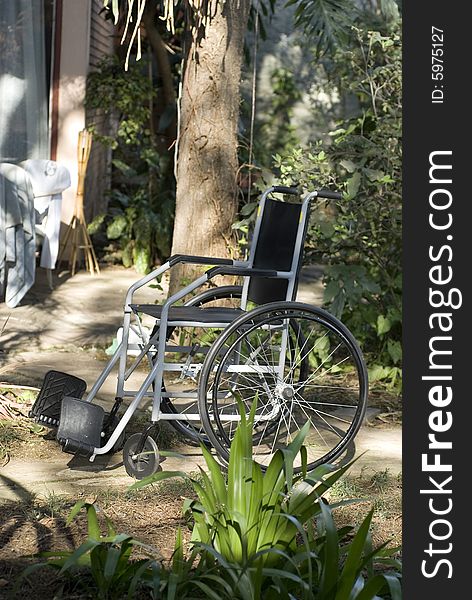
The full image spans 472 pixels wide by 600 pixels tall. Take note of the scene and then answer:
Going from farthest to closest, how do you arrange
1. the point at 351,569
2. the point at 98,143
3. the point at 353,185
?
the point at 98,143 < the point at 353,185 < the point at 351,569

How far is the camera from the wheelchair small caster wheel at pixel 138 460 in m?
3.57

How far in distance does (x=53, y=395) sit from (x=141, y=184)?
17.9ft

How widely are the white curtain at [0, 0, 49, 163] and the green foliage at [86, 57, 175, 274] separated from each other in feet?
1.61

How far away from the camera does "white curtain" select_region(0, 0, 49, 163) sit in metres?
7.08

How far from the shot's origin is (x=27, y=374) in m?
4.97

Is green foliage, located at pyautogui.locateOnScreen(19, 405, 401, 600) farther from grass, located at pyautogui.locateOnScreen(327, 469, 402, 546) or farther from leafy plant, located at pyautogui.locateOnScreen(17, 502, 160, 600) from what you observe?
grass, located at pyautogui.locateOnScreen(327, 469, 402, 546)

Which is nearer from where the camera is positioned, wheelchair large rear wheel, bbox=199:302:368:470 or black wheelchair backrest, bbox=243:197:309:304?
wheelchair large rear wheel, bbox=199:302:368:470

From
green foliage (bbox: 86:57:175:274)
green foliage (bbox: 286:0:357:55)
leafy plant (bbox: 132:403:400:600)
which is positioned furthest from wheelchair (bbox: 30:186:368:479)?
green foliage (bbox: 86:57:175:274)

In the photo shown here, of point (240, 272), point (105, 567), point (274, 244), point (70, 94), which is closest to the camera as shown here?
point (105, 567)

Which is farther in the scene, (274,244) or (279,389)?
(274,244)

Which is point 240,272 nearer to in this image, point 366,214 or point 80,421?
point 80,421

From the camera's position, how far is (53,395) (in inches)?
148

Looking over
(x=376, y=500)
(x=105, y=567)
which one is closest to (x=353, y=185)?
(x=376, y=500)

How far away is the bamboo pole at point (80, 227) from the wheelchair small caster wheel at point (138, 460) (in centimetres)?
442
